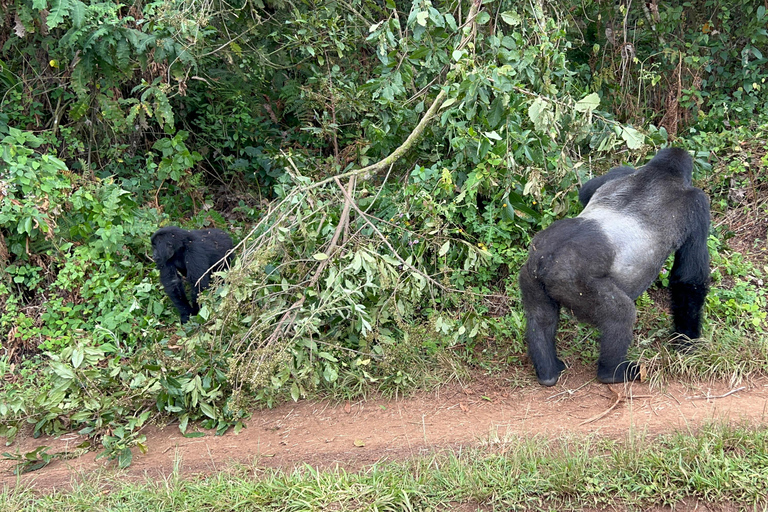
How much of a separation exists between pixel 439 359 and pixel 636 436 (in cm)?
180

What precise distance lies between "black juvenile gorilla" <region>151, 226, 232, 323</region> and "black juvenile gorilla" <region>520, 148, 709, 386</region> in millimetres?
3019

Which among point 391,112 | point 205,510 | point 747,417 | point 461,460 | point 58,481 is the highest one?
point 391,112

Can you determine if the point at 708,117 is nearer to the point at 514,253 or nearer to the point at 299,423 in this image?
the point at 514,253

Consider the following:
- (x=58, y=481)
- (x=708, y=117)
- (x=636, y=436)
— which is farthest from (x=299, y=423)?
(x=708, y=117)

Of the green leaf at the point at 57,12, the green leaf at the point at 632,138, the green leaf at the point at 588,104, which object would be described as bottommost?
the green leaf at the point at 632,138

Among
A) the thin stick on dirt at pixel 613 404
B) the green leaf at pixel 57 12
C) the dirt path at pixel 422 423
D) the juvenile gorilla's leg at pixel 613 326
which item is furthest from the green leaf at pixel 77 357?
the juvenile gorilla's leg at pixel 613 326

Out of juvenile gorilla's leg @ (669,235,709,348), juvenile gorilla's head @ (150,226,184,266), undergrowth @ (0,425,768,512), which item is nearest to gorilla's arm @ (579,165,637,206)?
juvenile gorilla's leg @ (669,235,709,348)

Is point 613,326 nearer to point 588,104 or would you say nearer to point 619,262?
point 619,262

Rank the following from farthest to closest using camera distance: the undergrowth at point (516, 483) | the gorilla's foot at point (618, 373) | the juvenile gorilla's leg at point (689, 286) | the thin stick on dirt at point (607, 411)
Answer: the juvenile gorilla's leg at point (689, 286), the gorilla's foot at point (618, 373), the thin stick on dirt at point (607, 411), the undergrowth at point (516, 483)

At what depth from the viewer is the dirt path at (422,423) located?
4.40 m

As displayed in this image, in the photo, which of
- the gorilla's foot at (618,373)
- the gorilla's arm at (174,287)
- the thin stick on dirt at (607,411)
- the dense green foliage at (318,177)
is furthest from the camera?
the gorilla's arm at (174,287)

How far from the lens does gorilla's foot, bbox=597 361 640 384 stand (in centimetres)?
491

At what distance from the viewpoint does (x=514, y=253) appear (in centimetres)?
625

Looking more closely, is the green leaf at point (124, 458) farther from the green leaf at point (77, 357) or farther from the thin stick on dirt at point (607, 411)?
the thin stick on dirt at point (607, 411)
